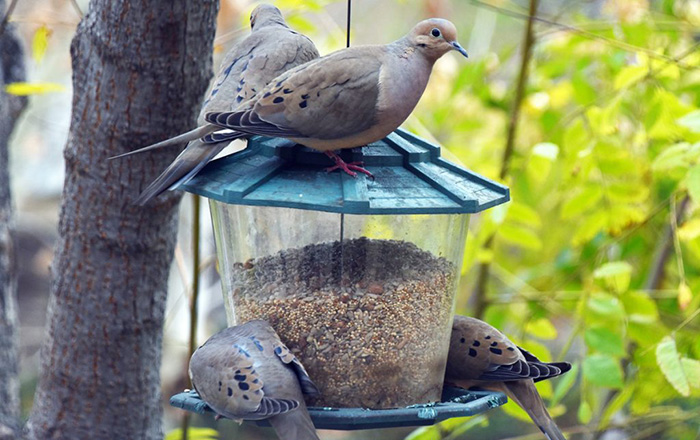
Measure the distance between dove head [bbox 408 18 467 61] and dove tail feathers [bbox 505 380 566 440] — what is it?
975mm

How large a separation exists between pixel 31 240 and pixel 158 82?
6778 millimetres

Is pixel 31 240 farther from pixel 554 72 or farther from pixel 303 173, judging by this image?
pixel 303 173

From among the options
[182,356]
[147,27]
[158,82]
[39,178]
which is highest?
[147,27]

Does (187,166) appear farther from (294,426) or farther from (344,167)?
(294,426)

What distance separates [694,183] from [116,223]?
5.57 ft

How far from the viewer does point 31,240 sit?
862cm

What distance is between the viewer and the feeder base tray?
6.36 ft

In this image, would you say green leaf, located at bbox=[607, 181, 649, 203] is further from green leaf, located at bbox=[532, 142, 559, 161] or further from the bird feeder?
the bird feeder

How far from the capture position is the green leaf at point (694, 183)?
2.35 m

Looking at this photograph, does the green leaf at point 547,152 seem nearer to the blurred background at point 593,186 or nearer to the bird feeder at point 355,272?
the blurred background at point 593,186

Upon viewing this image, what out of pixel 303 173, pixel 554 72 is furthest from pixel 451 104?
pixel 303 173

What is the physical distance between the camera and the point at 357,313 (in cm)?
207

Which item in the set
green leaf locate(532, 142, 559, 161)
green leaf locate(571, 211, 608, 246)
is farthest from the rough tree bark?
green leaf locate(571, 211, 608, 246)

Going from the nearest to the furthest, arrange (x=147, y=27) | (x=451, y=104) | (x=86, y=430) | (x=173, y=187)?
(x=173, y=187) → (x=147, y=27) → (x=86, y=430) → (x=451, y=104)
